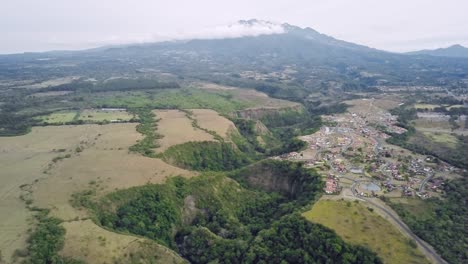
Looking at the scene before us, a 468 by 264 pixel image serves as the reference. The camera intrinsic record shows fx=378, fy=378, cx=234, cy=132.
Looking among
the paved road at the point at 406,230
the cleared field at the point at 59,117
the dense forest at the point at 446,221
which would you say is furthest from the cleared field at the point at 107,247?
the cleared field at the point at 59,117

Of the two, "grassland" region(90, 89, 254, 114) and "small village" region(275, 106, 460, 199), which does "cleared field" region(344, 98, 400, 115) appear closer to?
"small village" region(275, 106, 460, 199)

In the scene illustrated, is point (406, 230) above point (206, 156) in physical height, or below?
above

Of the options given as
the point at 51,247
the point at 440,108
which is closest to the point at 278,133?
the point at 440,108

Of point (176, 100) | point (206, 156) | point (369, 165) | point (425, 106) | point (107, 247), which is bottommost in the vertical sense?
→ point (206, 156)

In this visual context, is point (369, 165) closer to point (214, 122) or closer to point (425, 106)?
point (214, 122)

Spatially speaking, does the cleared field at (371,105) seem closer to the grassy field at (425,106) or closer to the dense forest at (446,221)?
the grassy field at (425,106)

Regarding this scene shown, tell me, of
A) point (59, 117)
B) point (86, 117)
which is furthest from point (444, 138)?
point (59, 117)

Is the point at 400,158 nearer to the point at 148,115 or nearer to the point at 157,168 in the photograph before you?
the point at 157,168

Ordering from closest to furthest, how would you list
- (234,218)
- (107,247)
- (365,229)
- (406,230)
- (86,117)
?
(107,247) < (365,229) < (406,230) < (234,218) < (86,117)
